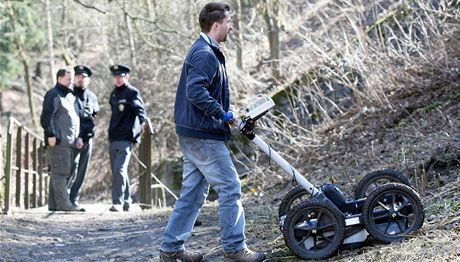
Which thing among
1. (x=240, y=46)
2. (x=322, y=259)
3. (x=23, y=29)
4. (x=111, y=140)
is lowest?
(x=322, y=259)

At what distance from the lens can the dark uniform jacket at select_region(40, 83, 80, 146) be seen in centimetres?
1102

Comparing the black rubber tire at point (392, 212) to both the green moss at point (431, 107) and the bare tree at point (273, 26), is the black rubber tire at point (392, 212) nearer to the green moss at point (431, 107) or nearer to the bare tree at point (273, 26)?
the green moss at point (431, 107)

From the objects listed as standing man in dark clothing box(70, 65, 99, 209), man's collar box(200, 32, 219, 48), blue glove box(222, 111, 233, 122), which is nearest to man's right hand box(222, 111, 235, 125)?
blue glove box(222, 111, 233, 122)

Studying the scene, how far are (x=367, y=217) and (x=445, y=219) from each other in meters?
0.70

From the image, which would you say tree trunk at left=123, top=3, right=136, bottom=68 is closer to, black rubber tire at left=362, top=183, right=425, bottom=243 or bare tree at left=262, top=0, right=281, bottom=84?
bare tree at left=262, top=0, right=281, bottom=84

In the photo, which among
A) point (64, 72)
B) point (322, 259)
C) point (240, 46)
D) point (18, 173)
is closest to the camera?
point (322, 259)

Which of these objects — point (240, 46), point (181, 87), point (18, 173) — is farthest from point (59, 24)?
point (181, 87)

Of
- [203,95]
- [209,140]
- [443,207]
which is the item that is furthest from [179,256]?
[443,207]

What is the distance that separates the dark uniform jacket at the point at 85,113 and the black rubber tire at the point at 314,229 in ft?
20.7

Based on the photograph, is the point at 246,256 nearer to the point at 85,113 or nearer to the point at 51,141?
the point at 51,141

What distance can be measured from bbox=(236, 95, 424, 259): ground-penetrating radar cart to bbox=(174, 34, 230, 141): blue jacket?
0.24 m

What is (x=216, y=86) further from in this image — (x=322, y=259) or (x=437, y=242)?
(x=437, y=242)

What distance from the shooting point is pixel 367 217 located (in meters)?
5.72

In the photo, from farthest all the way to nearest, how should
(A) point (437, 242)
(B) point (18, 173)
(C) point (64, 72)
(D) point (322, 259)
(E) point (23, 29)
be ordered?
(E) point (23, 29)
(B) point (18, 173)
(C) point (64, 72)
(D) point (322, 259)
(A) point (437, 242)
